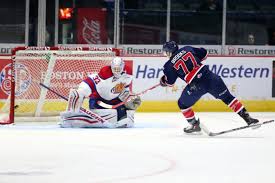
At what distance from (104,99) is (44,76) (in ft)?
3.11

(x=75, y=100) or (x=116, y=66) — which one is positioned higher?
(x=116, y=66)

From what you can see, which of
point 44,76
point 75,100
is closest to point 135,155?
point 75,100

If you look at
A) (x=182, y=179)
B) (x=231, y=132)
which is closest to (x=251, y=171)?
(x=182, y=179)

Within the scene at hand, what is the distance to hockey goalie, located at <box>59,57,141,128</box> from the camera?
26.1ft

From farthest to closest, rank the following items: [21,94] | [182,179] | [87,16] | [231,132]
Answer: [87,16]
[21,94]
[231,132]
[182,179]

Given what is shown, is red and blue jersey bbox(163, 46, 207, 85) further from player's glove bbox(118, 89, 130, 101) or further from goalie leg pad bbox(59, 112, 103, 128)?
goalie leg pad bbox(59, 112, 103, 128)

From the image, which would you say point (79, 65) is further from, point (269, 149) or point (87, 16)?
point (87, 16)

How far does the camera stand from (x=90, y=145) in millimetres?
6559

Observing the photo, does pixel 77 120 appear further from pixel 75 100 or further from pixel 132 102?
pixel 132 102

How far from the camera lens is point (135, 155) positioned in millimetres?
5965

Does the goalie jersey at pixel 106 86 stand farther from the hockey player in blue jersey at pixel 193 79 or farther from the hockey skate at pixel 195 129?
the hockey skate at pixel 195 129

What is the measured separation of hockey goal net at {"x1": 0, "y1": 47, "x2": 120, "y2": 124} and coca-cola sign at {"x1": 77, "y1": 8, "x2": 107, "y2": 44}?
3.86 m

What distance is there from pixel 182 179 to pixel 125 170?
492 mm

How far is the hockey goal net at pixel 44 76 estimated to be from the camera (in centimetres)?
844
